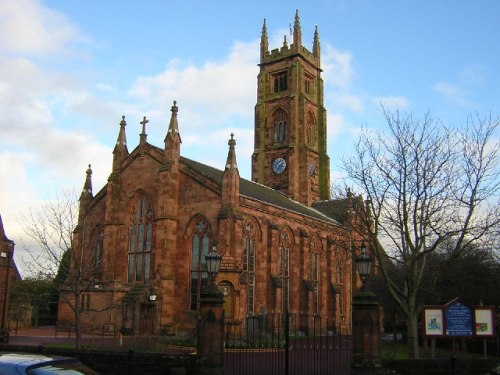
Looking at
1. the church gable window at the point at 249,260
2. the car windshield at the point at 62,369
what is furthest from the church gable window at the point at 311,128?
the car windshield at the point at 62,369

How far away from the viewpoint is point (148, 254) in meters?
41.4

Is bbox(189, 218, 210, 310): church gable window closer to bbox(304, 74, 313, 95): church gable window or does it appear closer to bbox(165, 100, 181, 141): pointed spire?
bbox(165, 100, 181, 141): pointed spire

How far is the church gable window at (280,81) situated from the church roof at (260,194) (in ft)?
41.7

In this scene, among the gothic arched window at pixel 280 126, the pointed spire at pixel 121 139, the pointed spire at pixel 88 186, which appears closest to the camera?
the pointed spire at pixel 121 139

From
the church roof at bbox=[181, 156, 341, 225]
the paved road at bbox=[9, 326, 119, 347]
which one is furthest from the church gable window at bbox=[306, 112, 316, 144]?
the paved road at bbox=[9, 326, 119, 347]

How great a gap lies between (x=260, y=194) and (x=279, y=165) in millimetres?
13012

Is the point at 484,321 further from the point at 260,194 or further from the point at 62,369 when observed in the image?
the point at 260,194

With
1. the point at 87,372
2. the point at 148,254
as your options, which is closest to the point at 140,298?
the point at 148,254

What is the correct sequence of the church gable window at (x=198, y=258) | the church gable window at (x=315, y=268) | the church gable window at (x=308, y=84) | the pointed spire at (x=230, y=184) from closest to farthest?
1. the pointed spire at (x=230, y=184)
2. the church gable window at (x=198, y=258)
3. the church gable window at (x=315, y=268)
4. the church gable window at (x=308, y=84)

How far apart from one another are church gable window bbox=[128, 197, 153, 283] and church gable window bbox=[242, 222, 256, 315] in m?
7.15

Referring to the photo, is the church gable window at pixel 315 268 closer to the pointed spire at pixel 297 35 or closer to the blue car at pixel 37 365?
the pointed spire at pixel 297 35

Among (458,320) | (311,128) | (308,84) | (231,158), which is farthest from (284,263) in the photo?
(458,320)

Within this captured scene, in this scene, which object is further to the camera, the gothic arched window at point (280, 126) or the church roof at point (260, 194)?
the gothic arched window at point (280, 126)

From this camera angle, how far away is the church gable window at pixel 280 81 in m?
62.6
